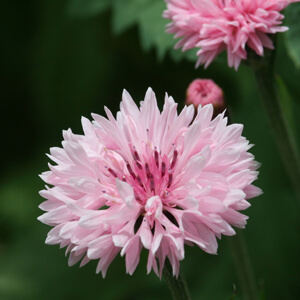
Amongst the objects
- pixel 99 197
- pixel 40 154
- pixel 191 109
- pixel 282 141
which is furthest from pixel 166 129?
pixel 40 154

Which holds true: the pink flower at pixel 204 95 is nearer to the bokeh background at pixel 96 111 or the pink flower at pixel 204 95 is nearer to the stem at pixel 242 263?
the bokeh background at pixel 96 111

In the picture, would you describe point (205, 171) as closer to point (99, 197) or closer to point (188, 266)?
point (99, 197)

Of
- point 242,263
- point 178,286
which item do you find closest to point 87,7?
point 242,263

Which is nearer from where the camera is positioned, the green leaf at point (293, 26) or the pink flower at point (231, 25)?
the pink flower at point (231, 25)

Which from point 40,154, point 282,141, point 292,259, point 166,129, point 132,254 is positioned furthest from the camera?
point 40,154

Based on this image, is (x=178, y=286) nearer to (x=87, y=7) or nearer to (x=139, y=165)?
(x=139, y=165)

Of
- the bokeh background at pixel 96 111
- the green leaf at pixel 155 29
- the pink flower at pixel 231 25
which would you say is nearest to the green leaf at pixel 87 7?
the bokeh background at pixel 96 111
